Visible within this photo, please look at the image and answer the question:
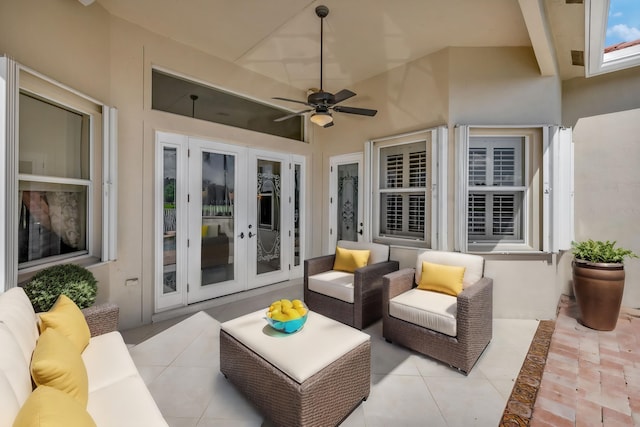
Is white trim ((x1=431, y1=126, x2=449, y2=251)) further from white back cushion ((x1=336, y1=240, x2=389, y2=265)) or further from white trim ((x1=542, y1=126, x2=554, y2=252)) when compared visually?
white trim ((x1=542, y1=126, x2=554, y2=252))

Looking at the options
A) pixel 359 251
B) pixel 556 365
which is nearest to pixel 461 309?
pixel 556 365

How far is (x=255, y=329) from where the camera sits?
2.06m

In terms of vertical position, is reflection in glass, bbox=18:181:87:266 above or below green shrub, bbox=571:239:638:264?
above

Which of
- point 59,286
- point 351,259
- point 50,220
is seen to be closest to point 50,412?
point 59,286

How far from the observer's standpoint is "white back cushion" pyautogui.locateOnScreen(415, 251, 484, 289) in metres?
2.78

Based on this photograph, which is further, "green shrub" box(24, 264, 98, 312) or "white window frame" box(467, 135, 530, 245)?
"white window frame" box(467, 135, 530, 245)

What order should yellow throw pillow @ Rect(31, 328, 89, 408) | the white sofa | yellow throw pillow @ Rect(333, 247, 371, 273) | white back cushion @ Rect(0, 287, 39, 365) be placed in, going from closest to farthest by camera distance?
the white sofa, yellow throw pillow @ Rect(31, 328, 89, 408), white back cushion @ Rect(0, 287, 39, 365), yellow throw pillow @ Rect(333, 247, 371, 273)

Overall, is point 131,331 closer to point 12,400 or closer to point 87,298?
point 87,298

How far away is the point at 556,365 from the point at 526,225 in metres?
1.56

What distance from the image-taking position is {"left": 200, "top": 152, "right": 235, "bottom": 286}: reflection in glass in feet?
12.3

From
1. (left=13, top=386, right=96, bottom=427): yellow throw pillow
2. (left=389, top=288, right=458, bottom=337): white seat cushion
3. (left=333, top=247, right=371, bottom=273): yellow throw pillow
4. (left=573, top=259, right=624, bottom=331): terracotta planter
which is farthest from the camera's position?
(left=333, top=247, right=371, bottom=273): yellow throw pillow

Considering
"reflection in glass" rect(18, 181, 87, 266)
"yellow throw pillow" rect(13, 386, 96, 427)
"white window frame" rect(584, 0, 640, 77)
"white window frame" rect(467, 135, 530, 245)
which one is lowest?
"yellow throw pillow" rect(13, 386, 96, 427)

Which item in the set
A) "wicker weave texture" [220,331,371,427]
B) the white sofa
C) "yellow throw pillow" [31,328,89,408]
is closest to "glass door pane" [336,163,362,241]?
"wicker weave texture" [220,331,371,427]

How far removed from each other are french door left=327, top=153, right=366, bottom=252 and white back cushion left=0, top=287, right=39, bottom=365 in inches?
141
